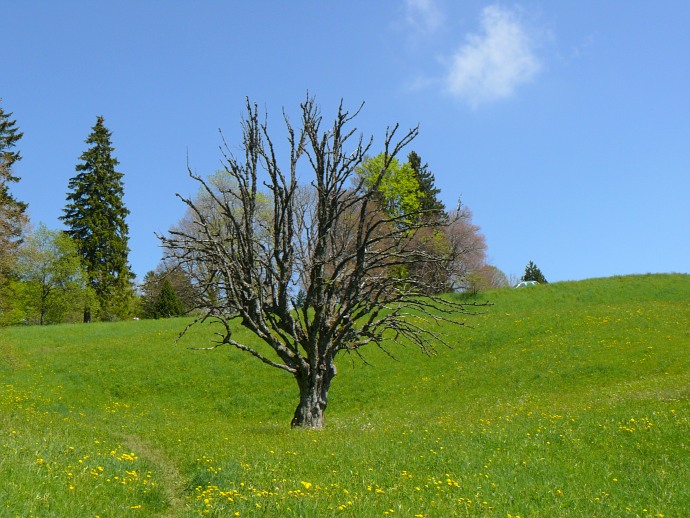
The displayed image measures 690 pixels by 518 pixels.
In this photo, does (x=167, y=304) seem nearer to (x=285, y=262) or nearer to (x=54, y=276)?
(x=54, y=276)

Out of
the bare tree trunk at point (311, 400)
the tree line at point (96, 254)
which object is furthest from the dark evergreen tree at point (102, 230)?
the bare tree trunk at point (311, 400)

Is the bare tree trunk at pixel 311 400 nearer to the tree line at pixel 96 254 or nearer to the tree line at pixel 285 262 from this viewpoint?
the tree line at pixel 285 262

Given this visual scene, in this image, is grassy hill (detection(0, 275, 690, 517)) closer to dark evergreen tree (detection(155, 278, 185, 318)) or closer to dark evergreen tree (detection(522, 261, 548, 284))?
dark evergreen tree (detection(155, 278, 185, 318))

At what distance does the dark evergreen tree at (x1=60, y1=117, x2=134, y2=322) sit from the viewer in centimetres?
6112

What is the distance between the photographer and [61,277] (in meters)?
58.8

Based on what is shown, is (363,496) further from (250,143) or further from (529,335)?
(529,335)

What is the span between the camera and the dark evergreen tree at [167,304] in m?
54.8

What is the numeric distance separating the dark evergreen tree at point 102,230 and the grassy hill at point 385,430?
23388mm

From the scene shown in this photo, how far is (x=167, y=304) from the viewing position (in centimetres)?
5512

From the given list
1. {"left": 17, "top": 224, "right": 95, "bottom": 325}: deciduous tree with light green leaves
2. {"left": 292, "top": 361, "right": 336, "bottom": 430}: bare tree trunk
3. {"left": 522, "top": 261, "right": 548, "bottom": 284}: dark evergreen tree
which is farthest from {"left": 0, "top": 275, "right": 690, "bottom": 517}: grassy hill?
{"left": 522, "top": 261, "right": 548, "bottom": 284}: dark evergreen tree

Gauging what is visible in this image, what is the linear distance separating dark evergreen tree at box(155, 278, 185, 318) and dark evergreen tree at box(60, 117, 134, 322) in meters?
7.83

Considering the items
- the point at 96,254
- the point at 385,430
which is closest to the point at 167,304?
the point at 96,254

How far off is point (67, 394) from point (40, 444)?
809 inches

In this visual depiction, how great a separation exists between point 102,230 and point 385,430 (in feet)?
177
